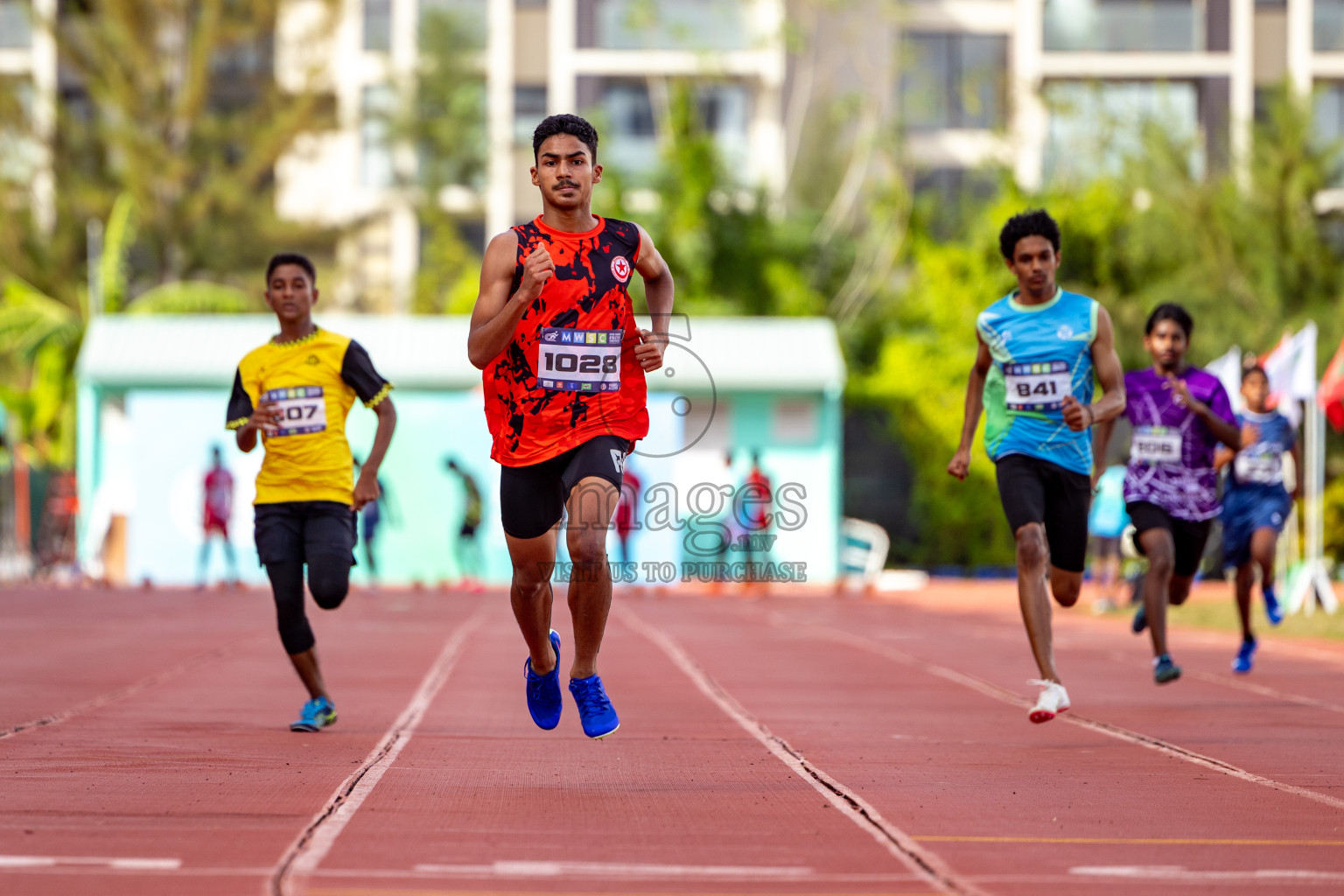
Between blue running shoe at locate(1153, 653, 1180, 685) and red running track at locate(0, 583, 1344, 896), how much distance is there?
0.61ft

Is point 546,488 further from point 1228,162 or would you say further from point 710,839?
point 1228,162

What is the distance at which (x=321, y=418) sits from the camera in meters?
8.05

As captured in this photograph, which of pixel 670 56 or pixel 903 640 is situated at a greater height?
pixel 670 56

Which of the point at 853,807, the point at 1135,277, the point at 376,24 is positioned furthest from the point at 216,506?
the point at 376,24

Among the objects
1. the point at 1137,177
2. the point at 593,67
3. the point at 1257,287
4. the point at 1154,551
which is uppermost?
the point at 593,67

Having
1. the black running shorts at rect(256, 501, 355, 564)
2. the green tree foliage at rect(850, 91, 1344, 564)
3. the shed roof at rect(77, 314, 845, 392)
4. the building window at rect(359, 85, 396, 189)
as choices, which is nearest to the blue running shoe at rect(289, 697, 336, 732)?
the black running shorts at rect(256, 501, 355, 564)

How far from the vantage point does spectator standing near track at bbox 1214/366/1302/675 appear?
11586 mm

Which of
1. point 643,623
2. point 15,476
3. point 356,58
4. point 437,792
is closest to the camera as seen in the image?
point 437,792

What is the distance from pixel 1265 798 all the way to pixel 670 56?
39980 mm

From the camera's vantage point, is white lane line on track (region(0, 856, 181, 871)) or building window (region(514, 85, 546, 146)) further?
building window (region(514, 85, 546, 146))

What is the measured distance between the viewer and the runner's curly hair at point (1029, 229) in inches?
324

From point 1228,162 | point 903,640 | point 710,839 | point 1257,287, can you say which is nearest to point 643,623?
point 903,640

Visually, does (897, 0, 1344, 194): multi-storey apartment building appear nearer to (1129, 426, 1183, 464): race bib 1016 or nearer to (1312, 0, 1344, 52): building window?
(1312, 0, 1344, 52): building window

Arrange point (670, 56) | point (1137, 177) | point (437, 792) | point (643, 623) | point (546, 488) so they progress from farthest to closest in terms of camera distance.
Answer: point (670, 56), point (1137, 177), point (643, 623), point (546, 488), point (437, 792)
